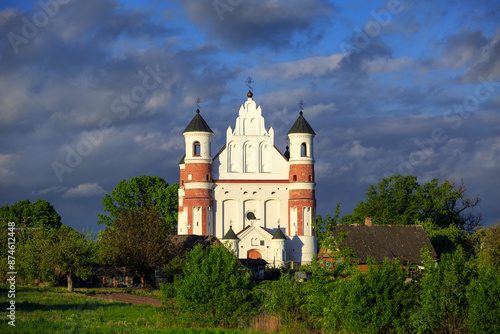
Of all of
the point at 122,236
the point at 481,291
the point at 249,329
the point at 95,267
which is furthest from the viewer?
the point at 95,267

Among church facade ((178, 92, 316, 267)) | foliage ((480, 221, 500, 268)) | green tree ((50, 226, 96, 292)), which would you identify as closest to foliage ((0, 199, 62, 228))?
church facade ((178, 92, 316, 267))

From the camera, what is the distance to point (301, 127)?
7944 cm

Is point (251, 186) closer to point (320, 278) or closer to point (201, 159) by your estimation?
point (201, 159)

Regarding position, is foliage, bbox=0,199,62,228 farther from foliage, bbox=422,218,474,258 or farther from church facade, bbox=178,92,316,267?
foliage, bbox=422,218,474,258

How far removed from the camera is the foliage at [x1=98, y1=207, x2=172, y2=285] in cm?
5588

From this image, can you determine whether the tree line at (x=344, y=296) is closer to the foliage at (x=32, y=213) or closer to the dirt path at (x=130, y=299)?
the dirt path at (x=130, y=299)

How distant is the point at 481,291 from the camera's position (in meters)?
26.1

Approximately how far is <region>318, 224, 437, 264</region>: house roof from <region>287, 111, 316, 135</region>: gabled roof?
60.6ft

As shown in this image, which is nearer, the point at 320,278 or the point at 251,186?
the point at 320,278

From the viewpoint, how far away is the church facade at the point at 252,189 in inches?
2955

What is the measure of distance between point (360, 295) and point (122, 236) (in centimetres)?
3385

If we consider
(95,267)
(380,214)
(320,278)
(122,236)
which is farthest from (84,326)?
(380,214)

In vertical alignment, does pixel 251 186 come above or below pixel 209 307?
above

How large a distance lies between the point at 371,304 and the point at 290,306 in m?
3.23
